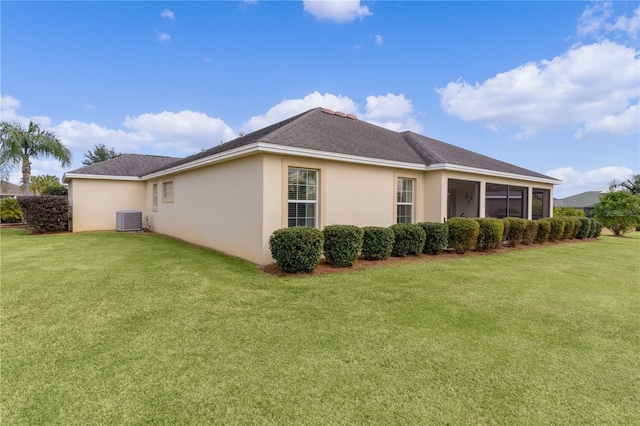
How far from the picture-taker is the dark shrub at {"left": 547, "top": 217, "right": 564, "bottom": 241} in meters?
13.7

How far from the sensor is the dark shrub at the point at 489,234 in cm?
1030

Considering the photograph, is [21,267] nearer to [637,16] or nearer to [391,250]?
[391,250]

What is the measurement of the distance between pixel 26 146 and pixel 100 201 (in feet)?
29.4

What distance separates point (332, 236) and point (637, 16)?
12.7 metres

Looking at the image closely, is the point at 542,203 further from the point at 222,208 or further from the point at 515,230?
the point at 222,208

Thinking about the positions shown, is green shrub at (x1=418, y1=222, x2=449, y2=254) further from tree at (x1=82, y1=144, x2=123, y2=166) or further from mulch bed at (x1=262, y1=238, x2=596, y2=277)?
tree at (x1=82, y1=144, x2=123, y2=166)

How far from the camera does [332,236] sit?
7418mm

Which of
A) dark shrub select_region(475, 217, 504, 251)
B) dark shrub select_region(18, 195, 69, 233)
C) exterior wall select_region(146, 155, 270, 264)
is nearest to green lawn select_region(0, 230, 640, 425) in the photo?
exterior wall select_region(146, 155, 270, 264)

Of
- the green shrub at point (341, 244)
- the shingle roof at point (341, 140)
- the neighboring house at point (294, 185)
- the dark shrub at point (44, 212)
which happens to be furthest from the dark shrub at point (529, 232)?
the dark shrub at point (44, 212)

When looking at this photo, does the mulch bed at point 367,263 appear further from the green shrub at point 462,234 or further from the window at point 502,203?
Result: the window at point 502,203

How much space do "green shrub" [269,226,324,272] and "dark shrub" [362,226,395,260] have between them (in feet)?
5.40

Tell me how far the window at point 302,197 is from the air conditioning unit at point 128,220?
10983 mm

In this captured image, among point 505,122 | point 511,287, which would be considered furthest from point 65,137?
point 505,122

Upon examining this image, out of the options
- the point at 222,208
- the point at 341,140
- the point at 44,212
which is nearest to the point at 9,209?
the point at 44,212
